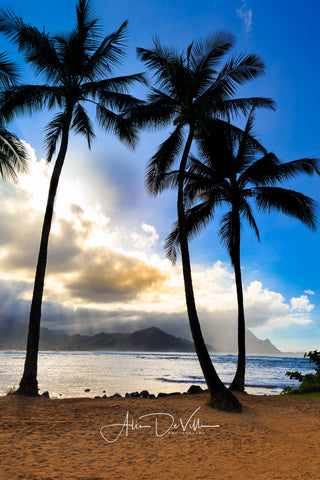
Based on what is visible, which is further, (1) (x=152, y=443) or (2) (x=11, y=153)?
(2) (x=11, y=153)

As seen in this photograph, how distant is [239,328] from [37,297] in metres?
7.17

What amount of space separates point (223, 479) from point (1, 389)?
1574cm

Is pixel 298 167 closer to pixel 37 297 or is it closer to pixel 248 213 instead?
pixel 248 213

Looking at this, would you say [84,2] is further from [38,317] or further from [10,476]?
[10,476]

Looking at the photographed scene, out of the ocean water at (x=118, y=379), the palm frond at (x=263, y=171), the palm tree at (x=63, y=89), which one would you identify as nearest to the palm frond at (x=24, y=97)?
the palm tree at (x=63, y=89)

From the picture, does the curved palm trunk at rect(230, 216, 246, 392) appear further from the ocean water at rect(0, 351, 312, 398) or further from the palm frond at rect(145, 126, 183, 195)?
the ocean water at rect(0, 351, 312, 398)

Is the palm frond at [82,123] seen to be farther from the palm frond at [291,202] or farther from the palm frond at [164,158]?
the palm frond at [291,202]

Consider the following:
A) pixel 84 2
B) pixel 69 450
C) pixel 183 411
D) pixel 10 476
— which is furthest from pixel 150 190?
pixel 10 476

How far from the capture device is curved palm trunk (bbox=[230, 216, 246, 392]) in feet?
38.6

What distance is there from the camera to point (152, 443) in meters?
5.46
